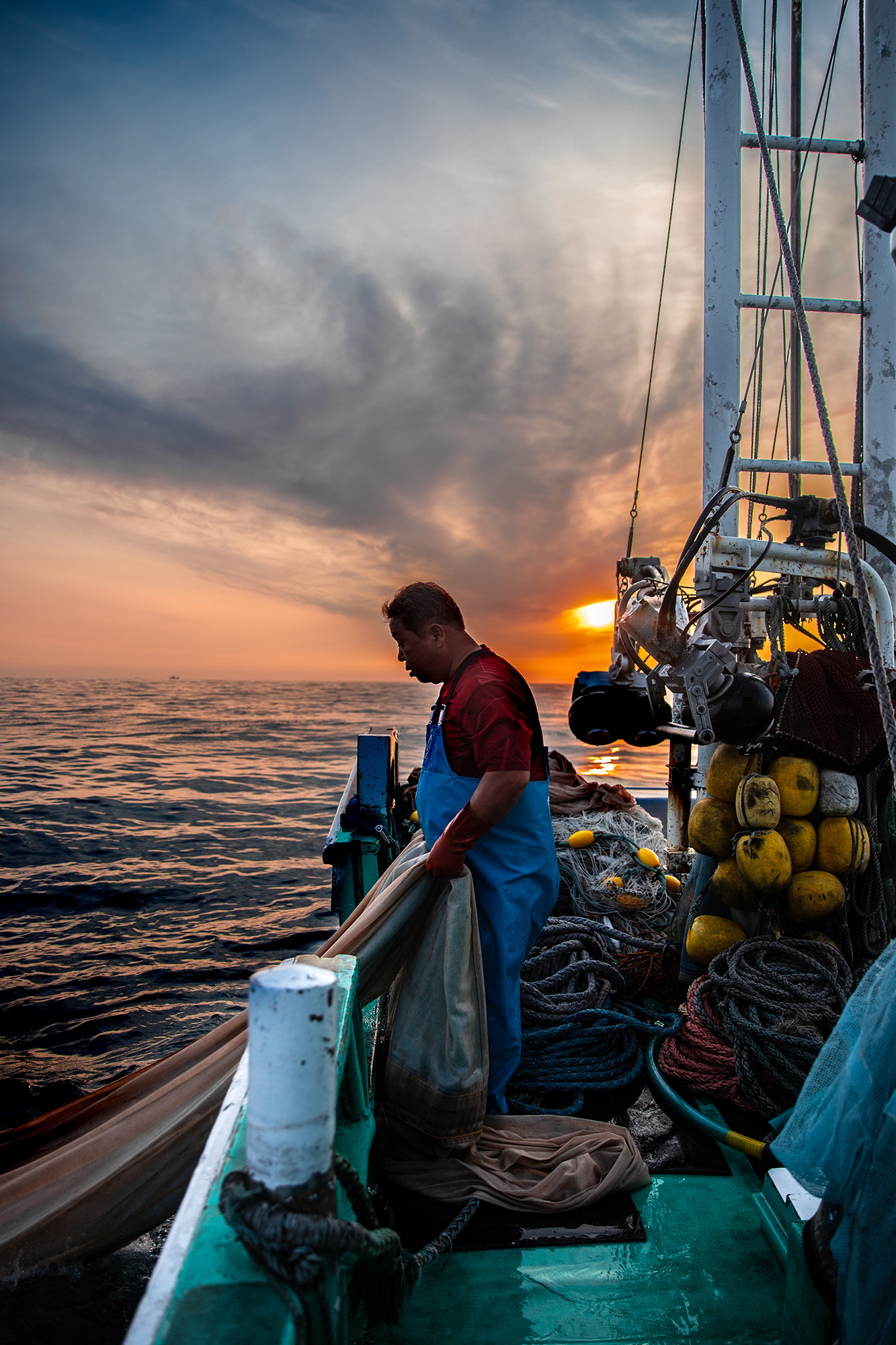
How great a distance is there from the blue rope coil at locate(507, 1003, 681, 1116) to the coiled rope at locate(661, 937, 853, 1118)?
18 centimetres

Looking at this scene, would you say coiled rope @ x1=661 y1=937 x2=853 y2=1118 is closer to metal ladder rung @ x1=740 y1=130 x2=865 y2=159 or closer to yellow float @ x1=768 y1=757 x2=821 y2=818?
yellow float @ x1=768 y1=757 x2=821 y2=818

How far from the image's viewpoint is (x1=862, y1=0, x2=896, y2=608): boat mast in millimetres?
5238

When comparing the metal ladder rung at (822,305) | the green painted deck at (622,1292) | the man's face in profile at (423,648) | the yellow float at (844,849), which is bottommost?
the green painted deck at (622,1292)

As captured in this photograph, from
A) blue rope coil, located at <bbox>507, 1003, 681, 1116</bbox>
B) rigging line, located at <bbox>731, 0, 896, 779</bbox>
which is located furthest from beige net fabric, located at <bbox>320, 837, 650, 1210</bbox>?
rigging line, located at <bbox>731, 0, 896, 779</bbox>

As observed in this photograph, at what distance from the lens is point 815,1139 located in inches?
60.5

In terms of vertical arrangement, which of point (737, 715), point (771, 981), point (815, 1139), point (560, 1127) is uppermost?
point (737, 715)

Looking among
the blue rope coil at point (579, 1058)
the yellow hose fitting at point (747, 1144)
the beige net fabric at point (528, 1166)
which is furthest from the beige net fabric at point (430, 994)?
the yellow hose fitting at point (747, 1144)

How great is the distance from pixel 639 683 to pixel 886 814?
4.75ft

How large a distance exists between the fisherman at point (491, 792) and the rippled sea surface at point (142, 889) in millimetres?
3365

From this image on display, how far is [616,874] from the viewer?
518 cm

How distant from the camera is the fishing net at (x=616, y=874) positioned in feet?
15.4

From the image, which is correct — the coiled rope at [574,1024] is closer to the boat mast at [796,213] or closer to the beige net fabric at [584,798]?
the beige net fabric at [584,798]

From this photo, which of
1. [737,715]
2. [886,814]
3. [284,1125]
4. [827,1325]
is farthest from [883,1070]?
[886,814]

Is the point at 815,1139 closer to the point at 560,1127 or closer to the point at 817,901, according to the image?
the point at 560,1127
